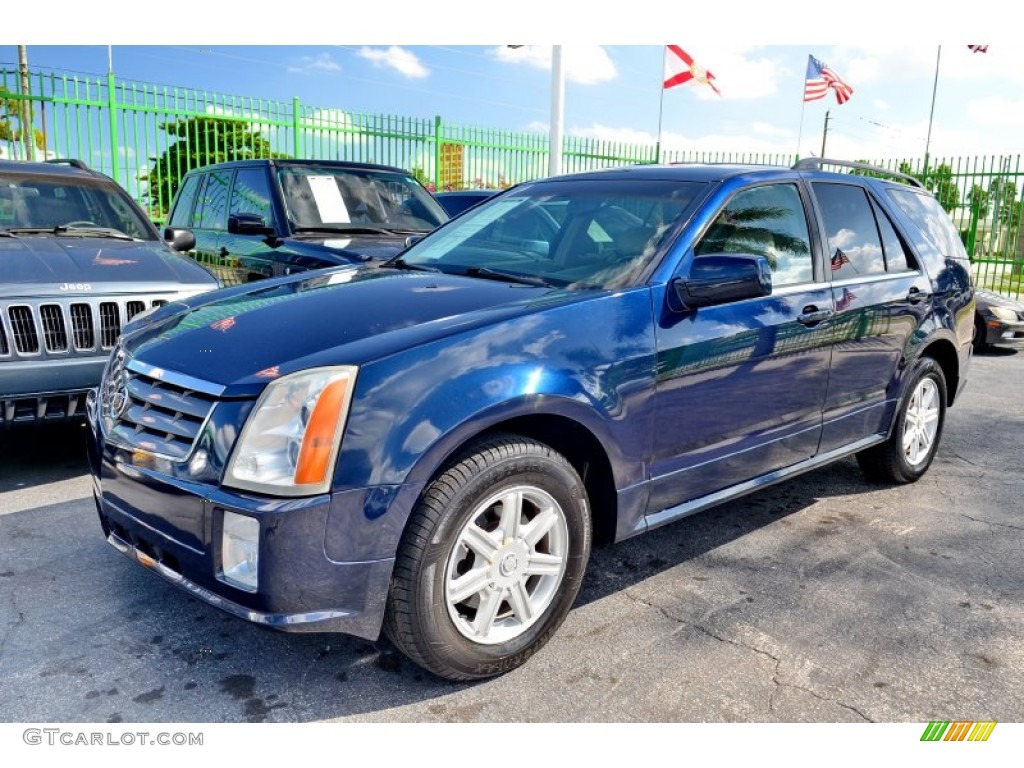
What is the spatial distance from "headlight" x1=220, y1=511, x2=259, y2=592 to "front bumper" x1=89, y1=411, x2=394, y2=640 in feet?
0.05

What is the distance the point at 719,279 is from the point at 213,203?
18.4 ft

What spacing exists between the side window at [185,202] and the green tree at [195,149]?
11.9 feet

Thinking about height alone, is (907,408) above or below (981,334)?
above

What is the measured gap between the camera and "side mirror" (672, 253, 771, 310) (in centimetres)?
311

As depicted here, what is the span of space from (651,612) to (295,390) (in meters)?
1.67

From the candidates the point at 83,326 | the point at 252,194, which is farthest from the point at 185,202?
the point at 83,326

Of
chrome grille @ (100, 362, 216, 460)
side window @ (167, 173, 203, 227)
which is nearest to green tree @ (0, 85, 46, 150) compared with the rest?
side window @ (167, 173, 203, 227)

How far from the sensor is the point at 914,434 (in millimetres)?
4832

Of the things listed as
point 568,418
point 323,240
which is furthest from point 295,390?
point 323,240

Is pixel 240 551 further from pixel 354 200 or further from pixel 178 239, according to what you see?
pixel 354 200

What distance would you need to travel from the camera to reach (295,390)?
2391 millimetres

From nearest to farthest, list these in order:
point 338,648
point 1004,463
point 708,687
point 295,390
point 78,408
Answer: point 295,390 < point 708,687 < point 338,648 < point 78,408 < point 1004,463

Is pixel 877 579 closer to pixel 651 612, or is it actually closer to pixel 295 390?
pixel 651 612
